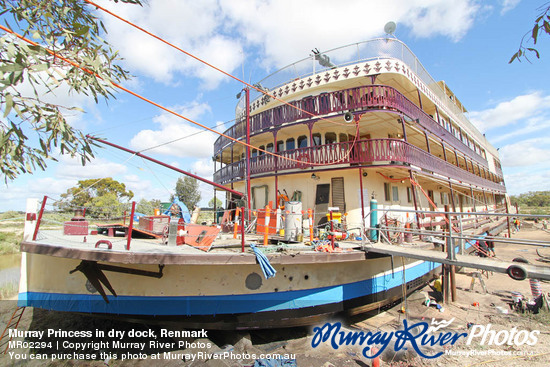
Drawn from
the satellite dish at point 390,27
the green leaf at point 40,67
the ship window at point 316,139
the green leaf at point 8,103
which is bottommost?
the green leaf at point 8,103

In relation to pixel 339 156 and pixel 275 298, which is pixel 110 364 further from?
pixel 339 156

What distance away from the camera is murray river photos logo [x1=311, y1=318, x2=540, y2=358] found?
6.54 meters

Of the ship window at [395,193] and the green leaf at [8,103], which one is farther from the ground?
the ship window at [395,193]

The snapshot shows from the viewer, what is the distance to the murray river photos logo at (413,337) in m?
6.54

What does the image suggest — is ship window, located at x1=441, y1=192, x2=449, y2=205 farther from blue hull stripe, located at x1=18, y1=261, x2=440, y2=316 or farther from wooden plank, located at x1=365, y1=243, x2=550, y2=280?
blue hull stripe, located at x1=18, y1=261, x2=440, y2=316

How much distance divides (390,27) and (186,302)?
17259 millimetres

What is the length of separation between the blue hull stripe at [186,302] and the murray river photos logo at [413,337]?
977mm

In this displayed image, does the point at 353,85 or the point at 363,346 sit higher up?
the point at 353,85

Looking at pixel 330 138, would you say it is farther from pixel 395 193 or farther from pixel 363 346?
pixel 363 346

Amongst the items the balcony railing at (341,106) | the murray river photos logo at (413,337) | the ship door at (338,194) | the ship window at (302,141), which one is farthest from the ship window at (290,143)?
the murray river photos logo at (413,337)

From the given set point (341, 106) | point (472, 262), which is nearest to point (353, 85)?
point (341, 106)

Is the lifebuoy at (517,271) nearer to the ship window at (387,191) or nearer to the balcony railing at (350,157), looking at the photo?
the balcony railing at (350,157)

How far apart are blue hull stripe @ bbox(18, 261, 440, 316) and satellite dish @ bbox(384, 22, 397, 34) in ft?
49.6

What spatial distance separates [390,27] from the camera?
48.0ft
